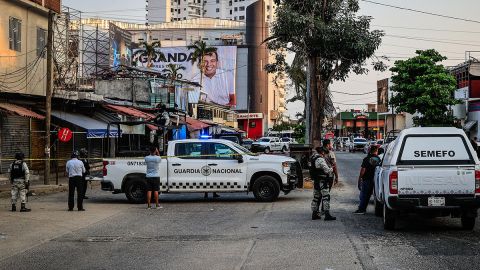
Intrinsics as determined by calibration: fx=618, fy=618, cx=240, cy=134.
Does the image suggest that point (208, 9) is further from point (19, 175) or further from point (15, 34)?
point (19, 175)

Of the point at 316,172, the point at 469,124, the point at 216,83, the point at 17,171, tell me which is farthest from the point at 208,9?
the point at 316,172

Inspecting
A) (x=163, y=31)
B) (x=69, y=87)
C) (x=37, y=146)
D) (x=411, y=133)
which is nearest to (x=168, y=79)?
(x=69, y=87)

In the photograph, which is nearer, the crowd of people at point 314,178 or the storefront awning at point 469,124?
the crowd of people at point 314,178

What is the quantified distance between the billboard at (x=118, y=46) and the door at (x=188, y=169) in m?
39.2

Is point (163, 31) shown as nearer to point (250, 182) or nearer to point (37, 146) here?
point (37, 146)

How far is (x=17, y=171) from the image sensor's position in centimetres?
1636

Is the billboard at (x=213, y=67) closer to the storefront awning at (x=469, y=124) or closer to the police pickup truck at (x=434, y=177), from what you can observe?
the storefront awning at (x=469, y=124)

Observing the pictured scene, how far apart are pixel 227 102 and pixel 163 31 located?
29983mm

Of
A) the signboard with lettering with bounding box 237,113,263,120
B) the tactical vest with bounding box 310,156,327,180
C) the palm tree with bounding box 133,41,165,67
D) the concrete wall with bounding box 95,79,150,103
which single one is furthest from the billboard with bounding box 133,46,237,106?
the tactical vest with bounding box 310,156,327,180

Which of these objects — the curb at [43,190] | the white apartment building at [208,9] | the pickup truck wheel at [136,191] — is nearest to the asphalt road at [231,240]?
the pickup truck wheel at [136,191]

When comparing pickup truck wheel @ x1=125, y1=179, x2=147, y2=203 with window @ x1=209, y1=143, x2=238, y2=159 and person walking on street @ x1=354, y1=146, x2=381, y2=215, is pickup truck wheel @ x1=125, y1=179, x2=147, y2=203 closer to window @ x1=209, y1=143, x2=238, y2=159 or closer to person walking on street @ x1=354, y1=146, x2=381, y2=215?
window @ x1=209, y1=143, x2=238, y2=159

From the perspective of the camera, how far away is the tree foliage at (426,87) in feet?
154

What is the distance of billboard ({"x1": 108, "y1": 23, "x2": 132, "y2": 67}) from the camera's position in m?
57.9

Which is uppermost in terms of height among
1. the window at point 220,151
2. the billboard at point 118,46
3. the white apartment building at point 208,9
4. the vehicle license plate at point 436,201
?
the white apartment building at point 208,9
